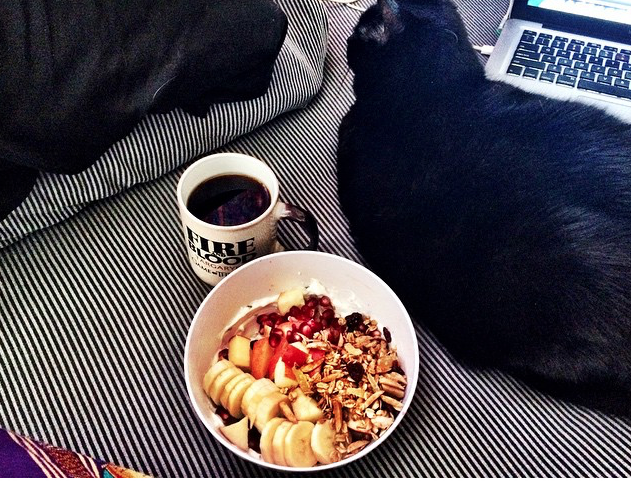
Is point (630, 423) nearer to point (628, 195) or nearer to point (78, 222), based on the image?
point (628, 195)

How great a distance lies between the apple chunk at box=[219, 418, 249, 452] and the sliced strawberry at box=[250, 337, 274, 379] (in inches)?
2.1

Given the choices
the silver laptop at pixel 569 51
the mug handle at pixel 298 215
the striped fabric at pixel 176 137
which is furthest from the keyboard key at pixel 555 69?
the mug handle at pixel 298 215

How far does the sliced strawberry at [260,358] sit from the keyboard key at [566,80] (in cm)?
60

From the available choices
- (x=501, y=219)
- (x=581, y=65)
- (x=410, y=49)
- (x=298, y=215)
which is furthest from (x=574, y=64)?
(x=298, y=215)

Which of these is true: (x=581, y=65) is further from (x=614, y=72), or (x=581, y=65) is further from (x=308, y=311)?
(x=308, y=311)

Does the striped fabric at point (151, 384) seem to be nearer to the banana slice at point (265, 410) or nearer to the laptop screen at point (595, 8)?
the banana slice at point (265, 410)

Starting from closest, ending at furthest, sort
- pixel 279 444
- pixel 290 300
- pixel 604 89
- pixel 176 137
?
pixel 279 444 → pixel 290 300 → pixel 176 137 → pixel 604 89

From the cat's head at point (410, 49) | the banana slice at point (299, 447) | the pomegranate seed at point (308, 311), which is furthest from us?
the cat's head at point (410, 49)

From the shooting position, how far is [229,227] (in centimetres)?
50

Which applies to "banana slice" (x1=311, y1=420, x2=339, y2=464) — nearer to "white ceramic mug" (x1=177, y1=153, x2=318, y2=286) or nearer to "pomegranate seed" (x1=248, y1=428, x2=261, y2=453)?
"pomegranate seed" (x1=248, y1=428, x2=261, y2=453)

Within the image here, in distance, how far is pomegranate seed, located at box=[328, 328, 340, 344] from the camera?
0.51 metres

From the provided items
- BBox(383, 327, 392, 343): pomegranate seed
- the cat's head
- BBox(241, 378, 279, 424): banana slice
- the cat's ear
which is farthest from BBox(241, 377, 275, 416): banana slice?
the cat's ear

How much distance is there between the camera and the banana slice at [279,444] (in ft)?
1.39

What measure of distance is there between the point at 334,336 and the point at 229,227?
0.15 metres
